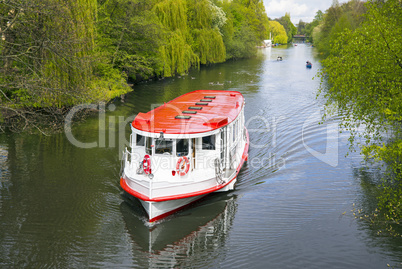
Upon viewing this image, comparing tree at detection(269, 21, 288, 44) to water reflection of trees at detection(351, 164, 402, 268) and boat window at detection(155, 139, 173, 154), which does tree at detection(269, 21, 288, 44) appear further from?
boat window at detection(155, 139, 173, 154)

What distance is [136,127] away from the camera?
1516 cm

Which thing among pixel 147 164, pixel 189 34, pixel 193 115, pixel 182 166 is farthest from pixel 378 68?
pixel 189 34

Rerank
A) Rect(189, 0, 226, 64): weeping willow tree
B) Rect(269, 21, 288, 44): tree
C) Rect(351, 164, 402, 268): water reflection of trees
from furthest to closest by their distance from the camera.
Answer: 1. Rect(269, 21, 288, 44): tree
2. Rect(189, 0, 226, 64): weeping willow tree
3. Rect(351, 164, 402, 268): water reflection of trees

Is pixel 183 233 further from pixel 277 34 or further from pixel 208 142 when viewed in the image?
pixel 277 34

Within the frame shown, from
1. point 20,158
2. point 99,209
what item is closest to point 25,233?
point 99,209

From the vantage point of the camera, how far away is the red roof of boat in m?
15.1

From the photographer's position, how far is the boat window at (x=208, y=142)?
Answer: 623 inches

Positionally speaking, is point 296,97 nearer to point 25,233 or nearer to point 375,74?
point 375,74

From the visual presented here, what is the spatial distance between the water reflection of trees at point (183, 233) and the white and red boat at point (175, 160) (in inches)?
21.2

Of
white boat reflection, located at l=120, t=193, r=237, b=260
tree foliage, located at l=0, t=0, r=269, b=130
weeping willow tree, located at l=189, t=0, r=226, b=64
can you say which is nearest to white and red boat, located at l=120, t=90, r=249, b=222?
white boat reflection, located at l=120, t=193, r=237, b=260

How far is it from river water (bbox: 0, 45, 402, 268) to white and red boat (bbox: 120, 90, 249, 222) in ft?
3.31

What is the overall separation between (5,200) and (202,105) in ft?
31.7

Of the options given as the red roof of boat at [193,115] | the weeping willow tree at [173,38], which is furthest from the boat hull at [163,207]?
the weeping willow tree at [173,38]

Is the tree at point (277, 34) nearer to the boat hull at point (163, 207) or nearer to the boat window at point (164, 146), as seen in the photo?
the boat window at point (164, 146)
